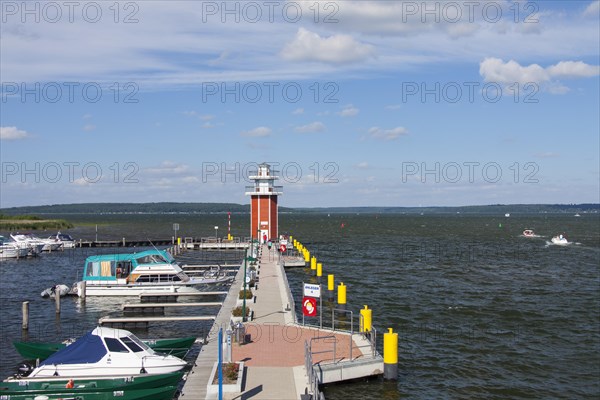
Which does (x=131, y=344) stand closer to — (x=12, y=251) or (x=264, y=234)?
(x=264, y=234)

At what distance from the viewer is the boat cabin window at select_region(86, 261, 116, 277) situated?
4559 cm

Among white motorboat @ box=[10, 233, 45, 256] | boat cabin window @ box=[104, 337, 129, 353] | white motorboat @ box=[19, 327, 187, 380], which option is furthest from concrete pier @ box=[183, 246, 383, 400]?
white motorboat @ box=[10, 233, 45, 256]

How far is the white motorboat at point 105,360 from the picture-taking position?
2159 cm

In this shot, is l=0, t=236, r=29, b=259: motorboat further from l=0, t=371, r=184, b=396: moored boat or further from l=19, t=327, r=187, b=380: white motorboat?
l=0, t=371, r=184, b=396: moored boat

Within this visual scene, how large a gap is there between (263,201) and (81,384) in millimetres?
53850

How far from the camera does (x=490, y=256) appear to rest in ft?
264

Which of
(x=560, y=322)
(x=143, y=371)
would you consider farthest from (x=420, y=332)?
(x=143, y=371)

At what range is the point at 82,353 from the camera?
2225 centimetres

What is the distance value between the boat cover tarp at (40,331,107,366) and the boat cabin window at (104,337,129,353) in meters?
0.20

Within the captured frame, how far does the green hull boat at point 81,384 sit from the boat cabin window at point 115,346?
1318 mm

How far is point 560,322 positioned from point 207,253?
168 ft

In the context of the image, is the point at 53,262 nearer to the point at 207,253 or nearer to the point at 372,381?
the point at 207,253

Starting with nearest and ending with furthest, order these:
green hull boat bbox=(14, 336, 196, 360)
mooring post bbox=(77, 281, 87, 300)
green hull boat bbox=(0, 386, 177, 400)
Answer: green hull boat bbox=(0, 386, 177, 400) → green hull boat bbox=(14, 336, 196, 360) → mooring post bbox=(77, 281, 87, 300)

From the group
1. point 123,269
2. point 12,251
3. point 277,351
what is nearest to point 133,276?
point 123,269
